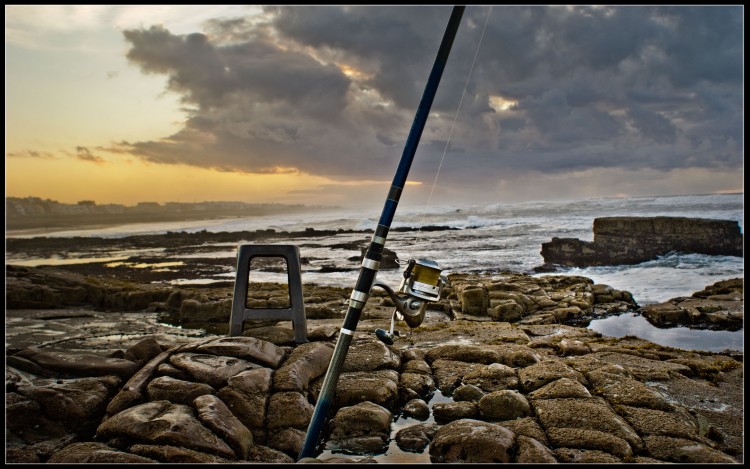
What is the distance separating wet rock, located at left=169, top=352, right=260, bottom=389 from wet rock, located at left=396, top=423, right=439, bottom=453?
1.77 m

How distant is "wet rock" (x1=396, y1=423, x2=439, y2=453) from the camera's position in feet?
13.7

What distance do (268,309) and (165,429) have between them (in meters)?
2.25

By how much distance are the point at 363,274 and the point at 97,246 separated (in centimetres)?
3566

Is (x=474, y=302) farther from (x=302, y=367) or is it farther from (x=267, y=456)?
(x=267, y=456)

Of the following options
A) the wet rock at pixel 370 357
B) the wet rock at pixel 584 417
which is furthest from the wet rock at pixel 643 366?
the wet rock at pixel 370 357

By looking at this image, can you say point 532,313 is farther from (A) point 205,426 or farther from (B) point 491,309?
(A) point 205,426

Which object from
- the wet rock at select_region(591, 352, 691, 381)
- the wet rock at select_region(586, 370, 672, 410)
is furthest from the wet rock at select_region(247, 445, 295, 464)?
the wet rock at select_region(591, 352, 691, 381)

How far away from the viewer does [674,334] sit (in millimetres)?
9758

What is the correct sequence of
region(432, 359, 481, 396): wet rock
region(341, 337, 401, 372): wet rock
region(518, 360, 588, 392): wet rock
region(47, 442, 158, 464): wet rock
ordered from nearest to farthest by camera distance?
region(47, 442, 158, 464): wet rock, region(518, 360, 588, 392): wet rock, region(432, 359, 481, 396): wet rock, region(341, 337, 401, 372): wet rock

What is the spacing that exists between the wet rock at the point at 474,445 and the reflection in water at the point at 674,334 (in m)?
6.35

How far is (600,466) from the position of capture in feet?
11.4

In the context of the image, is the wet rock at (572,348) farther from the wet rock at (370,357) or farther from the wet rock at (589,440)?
the wet rock at (589,440)

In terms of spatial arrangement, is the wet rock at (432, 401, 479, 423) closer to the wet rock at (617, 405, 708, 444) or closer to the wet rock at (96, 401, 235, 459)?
the wet rock at (617, 405, 708, 444)

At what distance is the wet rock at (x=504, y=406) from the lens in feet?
15.1
